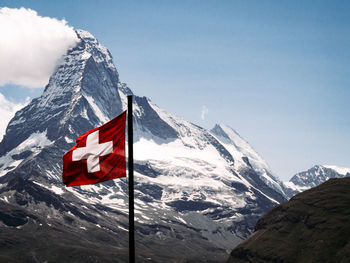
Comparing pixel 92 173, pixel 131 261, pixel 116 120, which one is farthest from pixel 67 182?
pixel 131 261

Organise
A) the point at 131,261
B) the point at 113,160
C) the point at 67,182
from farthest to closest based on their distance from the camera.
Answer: the point at 67,182 < the point at 113,160 < the point at 131,261

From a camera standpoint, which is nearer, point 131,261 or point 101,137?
point 131,261

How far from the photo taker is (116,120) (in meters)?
31.2

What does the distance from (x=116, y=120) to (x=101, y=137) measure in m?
1.48

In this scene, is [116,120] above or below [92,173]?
above

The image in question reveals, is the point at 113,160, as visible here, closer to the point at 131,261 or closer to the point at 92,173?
the point at 92,173

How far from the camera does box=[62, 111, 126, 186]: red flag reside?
3105 centimetres

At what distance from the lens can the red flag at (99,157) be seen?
3105 centimetres

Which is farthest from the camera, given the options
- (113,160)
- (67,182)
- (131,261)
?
(67,182)

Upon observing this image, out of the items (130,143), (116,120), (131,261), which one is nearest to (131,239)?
(131,261)

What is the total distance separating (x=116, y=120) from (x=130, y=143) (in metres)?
2.99

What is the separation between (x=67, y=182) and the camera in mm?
33406

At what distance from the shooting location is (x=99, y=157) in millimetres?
31781

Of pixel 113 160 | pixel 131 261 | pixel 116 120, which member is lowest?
pixel 131 261
